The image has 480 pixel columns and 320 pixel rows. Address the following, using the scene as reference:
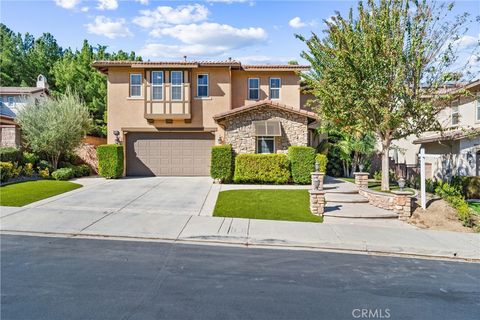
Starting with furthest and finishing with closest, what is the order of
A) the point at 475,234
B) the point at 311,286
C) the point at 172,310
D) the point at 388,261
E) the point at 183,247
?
1. the point at 475,234
2. the point at 183,247
3. the point at 388,261
4. the point at 311,286
5. the point at 172,310

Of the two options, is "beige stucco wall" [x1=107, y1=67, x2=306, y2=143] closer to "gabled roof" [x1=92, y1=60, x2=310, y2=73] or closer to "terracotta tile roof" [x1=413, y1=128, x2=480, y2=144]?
"gabled roof" [x1=92, y1=60, x2=310, y2=73]

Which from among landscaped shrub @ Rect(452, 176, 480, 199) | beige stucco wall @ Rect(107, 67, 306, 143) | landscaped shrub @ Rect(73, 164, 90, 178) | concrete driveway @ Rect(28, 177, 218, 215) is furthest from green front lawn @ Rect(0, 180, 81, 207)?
landscaped shrub @ Rect(452, 176, 480, 199)

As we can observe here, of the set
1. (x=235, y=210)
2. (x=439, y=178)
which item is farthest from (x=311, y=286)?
(x=439, y=178)

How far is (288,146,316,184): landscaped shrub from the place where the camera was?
53.3ft

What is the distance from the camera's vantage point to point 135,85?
19812 mm

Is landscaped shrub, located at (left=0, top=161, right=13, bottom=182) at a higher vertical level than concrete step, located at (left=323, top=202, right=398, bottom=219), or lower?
higher

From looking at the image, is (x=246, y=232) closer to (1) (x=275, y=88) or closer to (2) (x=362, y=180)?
(2) (x=362, y=180)

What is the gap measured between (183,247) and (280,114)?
11713mm

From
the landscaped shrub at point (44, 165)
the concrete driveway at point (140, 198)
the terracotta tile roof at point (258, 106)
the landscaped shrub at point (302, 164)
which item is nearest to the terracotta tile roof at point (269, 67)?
the terracotta tile roof at point (258, 106)

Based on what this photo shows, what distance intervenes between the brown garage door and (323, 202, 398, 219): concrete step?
375 inches

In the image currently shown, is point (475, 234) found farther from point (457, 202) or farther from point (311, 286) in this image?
point (311, 286)

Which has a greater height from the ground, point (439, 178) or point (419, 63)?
point (419, 63)

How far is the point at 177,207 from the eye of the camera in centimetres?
1159

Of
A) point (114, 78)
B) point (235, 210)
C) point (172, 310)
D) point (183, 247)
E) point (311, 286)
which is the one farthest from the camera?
point (114, 78)
